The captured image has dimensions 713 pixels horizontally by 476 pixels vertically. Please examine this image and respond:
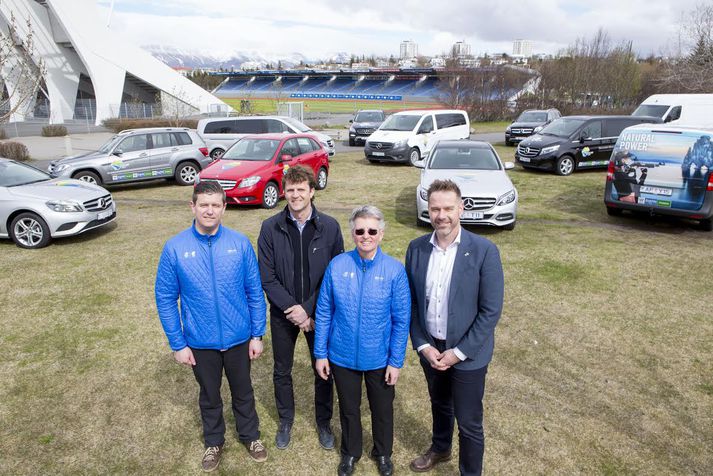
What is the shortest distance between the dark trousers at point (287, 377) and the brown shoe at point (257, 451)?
9.5 inches

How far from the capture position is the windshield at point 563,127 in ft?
47.5

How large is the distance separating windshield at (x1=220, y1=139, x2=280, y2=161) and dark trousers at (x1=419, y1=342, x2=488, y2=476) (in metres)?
8.53

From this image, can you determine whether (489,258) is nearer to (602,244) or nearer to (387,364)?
(387,364)

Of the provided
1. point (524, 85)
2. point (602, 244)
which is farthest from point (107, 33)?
point (602, 244)

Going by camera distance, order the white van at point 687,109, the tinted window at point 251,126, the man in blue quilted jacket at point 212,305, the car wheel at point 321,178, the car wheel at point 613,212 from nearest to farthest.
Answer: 1. the man in blue quilted jacket at point 212,305
2. the car wheel at point 613,212
3. the car wheel at point 321,178
4. the tinted window at point 251,126
5. the white van at point 687,109

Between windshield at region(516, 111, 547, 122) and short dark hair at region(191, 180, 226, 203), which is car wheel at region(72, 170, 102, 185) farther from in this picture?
windshield at region(516, 111, 547, 122)

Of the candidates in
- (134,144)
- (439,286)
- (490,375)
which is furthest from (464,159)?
(134,144)

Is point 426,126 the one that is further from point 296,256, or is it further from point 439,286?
point 439,286

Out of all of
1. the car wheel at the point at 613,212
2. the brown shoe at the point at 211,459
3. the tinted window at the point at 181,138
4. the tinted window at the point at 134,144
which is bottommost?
the brown shoe at the point at 211,459

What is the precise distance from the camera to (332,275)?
273 centimetres

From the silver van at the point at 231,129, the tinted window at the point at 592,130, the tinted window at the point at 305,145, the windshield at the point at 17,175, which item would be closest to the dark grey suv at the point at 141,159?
the silver van at the point at 231,129

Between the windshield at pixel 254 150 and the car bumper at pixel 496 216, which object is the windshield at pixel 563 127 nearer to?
the car bumper at pixel 496 216

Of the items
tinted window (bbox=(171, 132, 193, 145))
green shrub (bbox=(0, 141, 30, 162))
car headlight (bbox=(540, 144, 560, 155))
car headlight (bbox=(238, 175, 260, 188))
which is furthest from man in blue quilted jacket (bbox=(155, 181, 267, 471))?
green shrub (bbox=(0, 141, 30, 162))

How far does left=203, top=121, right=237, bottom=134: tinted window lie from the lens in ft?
52.6
